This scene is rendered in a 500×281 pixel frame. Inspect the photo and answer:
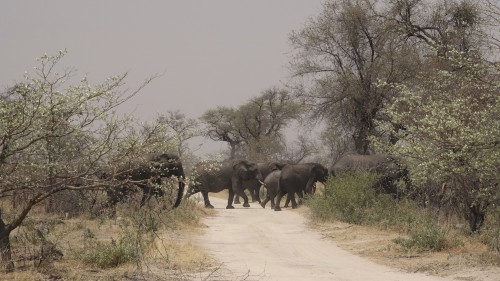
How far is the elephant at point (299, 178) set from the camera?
28344 millimetres

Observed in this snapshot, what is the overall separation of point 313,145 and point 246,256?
5339cm

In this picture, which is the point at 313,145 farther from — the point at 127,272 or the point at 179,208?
the point at 127,272

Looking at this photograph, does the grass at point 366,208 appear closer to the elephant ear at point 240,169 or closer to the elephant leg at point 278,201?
the elephant leg at point 278,201

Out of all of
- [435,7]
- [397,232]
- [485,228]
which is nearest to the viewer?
[485,228]

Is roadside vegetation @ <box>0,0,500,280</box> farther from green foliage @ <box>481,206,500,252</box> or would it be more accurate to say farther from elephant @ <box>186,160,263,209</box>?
elephant @ <box>186,160,263,209</box>

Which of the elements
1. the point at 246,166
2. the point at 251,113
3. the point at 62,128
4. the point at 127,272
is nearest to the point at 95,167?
the point at 62,128

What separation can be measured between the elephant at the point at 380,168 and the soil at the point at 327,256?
4.52 m

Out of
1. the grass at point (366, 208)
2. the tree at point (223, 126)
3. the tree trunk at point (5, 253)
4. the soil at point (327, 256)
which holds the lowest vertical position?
the soil at point (327, 256)

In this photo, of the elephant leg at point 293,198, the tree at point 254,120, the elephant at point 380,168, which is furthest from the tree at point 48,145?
the tree at point 254,120

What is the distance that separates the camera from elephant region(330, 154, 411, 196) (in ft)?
74.1

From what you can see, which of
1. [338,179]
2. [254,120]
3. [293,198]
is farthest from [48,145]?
[254,120]

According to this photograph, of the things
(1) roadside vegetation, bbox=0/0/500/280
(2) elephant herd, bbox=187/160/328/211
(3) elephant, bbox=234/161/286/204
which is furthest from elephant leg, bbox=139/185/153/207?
(3) elephant, bbox=234/161/286/204

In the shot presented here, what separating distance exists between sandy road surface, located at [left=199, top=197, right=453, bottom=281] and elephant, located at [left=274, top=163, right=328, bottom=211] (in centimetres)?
762

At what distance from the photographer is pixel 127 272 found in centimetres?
998
